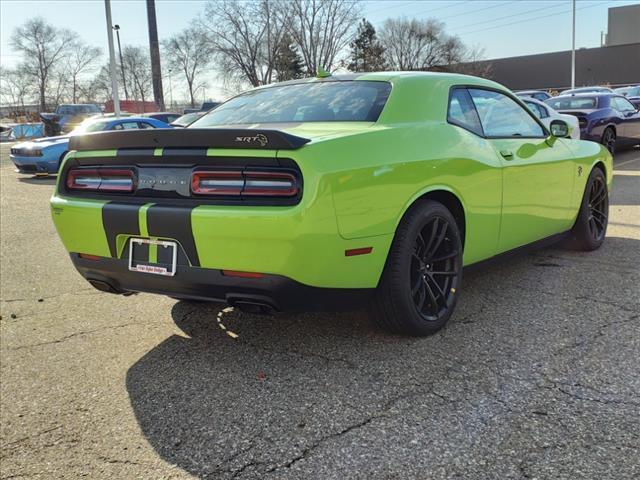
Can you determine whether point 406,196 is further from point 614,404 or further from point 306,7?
point 306,7

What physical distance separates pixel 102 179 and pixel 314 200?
126cm

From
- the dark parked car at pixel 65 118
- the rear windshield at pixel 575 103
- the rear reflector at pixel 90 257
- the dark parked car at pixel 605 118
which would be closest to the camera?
the rear reflector at pixel 90 257

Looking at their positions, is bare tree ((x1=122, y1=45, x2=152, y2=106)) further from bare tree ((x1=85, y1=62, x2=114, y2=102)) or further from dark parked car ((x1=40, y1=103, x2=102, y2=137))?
dark parked car ((x1=40, y1=103, x2=102, y2=137))

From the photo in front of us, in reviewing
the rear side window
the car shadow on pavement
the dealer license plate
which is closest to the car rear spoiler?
the dealer license plate

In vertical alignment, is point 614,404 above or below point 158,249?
below

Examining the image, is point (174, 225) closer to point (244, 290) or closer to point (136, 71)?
point (244, 290)

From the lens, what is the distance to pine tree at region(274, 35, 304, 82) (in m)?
45.3

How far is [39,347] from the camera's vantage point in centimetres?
343

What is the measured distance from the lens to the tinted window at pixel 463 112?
11.6 feet

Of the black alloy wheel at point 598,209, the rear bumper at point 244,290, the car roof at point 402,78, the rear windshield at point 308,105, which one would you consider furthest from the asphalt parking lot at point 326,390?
the car roof at point 402,78

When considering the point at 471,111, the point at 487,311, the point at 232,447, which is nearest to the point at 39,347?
the point at 232,447

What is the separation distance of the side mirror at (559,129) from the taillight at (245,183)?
275cm

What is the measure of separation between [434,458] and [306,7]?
43.2m

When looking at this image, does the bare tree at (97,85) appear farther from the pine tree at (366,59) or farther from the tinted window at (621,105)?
the tinted window at (621,105)
